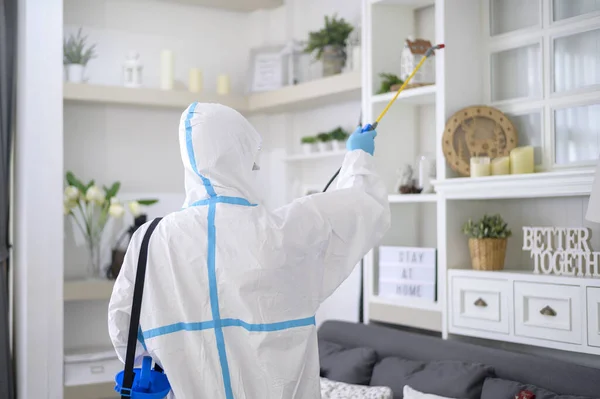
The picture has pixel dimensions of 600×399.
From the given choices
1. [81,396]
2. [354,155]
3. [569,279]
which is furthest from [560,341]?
[81,396]

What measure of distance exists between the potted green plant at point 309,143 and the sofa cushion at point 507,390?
1.91 meters

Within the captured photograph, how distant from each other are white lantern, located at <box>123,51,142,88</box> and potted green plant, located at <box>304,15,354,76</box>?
3.50ft

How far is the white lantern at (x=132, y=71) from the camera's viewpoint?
14.1ft

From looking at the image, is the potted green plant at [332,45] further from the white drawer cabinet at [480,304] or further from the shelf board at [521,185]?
the white drawer cabinet at [480,304]

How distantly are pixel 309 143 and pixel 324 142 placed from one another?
0.12 m

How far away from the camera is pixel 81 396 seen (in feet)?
13.0

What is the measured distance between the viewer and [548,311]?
2686mm

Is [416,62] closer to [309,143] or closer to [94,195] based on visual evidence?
[309,143]

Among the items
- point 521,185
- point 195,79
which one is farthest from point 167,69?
point 521,185

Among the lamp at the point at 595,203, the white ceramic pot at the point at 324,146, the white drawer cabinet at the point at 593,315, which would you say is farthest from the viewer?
the white ceramic pot at the point at 324,146

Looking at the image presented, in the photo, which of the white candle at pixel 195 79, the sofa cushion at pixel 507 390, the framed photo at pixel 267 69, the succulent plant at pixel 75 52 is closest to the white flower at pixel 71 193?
the succulent plant at pixel 75 52

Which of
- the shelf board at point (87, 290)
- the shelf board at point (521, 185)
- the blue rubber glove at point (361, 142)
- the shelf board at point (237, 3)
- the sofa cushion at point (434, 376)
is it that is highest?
the shelf board at point (237, 3)

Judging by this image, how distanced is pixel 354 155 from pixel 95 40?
2.66 m

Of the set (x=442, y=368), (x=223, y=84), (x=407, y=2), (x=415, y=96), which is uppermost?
(x=407, y=2)
